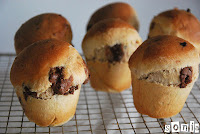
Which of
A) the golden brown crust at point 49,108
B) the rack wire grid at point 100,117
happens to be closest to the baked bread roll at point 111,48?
the rack wire grid at point 100,117

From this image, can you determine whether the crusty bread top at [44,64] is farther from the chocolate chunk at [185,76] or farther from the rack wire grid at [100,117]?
the chocolate chunk at [185,76]

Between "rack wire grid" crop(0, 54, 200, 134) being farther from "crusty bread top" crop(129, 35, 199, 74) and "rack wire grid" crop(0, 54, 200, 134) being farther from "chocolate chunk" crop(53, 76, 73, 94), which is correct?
"crusty bread top" crop(129, 35, 199, 74)

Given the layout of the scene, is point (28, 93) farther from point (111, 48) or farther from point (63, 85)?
point (111, 48)

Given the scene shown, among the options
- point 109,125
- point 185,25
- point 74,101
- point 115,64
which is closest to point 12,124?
point 74,101

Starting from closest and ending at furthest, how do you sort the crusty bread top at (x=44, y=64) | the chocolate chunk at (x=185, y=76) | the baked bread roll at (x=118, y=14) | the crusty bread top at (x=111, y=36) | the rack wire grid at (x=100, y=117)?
1. the crusty bread top at (x=44, y=64)
2. the chocolate chunk at (x=185, y=76)
3. the rack wire grid at (x=100, y=117)
4. the crusty bread top at (x=111, y=36)
5. the baked bread roll at (x=118, y=14)

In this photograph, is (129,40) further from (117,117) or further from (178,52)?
(117,117)

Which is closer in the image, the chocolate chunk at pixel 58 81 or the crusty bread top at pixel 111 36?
the chocolate chunk at pixel 58 81
